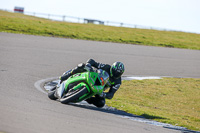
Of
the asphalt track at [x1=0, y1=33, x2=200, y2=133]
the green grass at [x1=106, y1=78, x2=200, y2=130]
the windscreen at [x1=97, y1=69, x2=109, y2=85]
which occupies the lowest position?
the green grass at [x1=106, y1=78, x2=200, y2=130]

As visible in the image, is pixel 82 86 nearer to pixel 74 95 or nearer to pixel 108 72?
pixel 74 95

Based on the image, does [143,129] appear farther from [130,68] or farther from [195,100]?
[130,68]

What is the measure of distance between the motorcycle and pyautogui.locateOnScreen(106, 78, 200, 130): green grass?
1.33 meters

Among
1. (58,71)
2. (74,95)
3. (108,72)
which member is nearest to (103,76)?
(108,72)

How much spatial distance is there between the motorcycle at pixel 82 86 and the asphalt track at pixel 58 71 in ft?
0.79

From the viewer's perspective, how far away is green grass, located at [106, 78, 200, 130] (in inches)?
394

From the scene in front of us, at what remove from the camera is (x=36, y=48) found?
19469 millimetres

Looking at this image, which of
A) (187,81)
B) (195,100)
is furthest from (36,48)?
(195,100)

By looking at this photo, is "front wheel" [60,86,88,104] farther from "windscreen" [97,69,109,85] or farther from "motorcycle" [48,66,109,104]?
"windscreen" [97,69,109,85]

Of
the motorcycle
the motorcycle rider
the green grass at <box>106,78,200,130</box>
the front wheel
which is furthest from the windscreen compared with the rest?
the green grass at <box>106,78,200,130</box>

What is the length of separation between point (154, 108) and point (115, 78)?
2.62 metres

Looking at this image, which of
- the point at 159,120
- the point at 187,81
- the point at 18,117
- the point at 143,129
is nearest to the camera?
the point at 18,117

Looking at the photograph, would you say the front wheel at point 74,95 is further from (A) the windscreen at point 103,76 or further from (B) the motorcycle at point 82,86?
(A) the windscreen at point 103,76

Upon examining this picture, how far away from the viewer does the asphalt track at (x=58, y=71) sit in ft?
21.6
